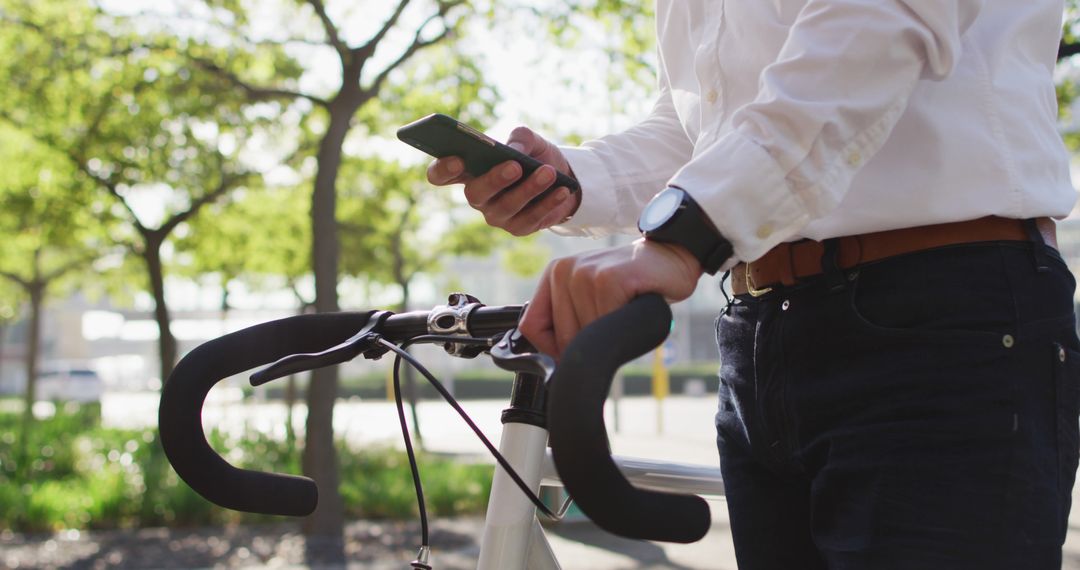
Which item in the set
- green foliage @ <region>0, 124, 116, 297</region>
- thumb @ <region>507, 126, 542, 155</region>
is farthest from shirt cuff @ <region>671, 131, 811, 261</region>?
green foliage @ <region>0, 124, 116, 297</region>

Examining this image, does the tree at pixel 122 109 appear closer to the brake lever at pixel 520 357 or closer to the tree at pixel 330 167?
the tree at pixel 330 167

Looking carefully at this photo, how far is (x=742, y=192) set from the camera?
0.99 metres

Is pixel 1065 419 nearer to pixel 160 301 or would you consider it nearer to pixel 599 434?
pixel 599 434

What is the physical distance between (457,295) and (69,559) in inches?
294

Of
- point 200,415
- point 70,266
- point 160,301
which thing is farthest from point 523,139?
point 70,266

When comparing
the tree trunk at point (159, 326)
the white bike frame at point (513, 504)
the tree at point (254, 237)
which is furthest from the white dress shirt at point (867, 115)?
the tree at point (254, 237)

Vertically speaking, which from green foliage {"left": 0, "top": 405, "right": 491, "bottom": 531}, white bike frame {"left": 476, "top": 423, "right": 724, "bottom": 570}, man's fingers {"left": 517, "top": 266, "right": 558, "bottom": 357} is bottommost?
green foliage {"left": 0, "top": 405, "right": 491, "bottom": 531}

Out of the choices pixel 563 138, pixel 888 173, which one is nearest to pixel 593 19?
pixel 563 138

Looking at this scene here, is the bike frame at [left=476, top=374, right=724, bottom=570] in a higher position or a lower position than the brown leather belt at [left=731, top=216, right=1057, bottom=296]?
lower

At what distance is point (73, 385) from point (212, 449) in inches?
1508

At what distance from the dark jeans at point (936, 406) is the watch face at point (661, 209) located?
331mm

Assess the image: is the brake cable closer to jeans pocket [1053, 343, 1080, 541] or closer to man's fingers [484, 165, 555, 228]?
man's fingers [484, 165, 555, 228]

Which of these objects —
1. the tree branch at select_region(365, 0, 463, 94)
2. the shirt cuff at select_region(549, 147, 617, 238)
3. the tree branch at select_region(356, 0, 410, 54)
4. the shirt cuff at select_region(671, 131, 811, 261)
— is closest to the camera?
the shirt cuff at select_region(671, 131, 811, 261)

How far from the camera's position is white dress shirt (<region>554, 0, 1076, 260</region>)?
101 cm
